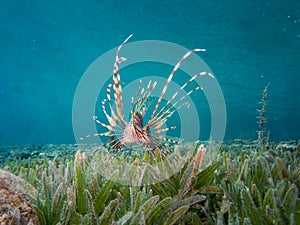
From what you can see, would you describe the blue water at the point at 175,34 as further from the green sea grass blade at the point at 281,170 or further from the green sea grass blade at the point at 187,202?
the green sea grass blade at the point at 187,202

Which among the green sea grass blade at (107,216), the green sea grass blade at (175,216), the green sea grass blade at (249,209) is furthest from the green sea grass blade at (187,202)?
the green sea grass blade at (107,216)

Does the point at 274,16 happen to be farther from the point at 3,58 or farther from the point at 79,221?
the point at 3,58

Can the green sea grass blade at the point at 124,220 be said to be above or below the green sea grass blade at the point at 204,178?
below

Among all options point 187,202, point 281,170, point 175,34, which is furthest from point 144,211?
point 175,34

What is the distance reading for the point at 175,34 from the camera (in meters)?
21.7

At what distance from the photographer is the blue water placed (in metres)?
17.4

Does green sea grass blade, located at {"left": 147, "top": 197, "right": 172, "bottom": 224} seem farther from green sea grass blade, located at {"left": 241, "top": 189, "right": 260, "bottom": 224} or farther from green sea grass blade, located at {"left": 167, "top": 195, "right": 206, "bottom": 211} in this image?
green sea grass blade, located at {"left": 241, "top": 189, "right": 260, "bottom": 224}

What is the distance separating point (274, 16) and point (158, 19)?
308 inches

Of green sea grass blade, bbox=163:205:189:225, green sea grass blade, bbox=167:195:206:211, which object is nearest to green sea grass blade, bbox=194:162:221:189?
green sea grass blade, bbox=167:195:206:211

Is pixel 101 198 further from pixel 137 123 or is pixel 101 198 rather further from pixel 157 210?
pixel 137 123

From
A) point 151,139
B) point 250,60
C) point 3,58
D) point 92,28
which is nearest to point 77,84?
point 3,58

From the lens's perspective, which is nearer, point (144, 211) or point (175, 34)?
point (144, 211)

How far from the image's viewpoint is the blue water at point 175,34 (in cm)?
1736

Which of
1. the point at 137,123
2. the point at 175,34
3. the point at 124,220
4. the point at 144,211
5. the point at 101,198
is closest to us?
the point at 124,220
